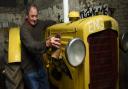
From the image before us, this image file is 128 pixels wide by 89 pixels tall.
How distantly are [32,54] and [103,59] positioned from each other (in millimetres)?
859

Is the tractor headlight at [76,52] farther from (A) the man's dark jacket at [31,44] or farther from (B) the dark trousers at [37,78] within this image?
(B) the dark trousers at [37,78]

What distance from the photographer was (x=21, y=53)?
159 inches

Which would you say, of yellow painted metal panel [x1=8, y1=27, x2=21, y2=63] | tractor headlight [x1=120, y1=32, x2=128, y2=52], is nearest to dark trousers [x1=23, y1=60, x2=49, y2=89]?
yellow painted metal panel [x1=8, y1=27, x2=21, y2=63]

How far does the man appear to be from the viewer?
383 cm

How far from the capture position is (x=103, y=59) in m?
3.59

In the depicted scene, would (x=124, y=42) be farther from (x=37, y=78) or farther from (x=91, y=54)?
(x=37, y=78)

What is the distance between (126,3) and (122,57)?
1549 mm

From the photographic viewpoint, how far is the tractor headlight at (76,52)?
329cm

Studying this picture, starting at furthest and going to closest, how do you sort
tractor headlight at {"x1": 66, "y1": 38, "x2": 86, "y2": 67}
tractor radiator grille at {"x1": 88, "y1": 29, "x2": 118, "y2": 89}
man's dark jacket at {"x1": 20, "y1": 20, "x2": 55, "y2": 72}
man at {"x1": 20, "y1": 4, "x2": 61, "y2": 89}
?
man at {"x1": 20, "y1": 4, "x2": 61, "y2": 89} < man's dark jacket at {"x1": 20, "y1": 20, "x2": 55, "y2": 72} < tractor radiator grille at {"x1": 88, "y1": 29, "x2": 118, "y2": 89} < tractor headlight at {"x1": 66, "y1": 38, "x2": 86, "y2": 67}

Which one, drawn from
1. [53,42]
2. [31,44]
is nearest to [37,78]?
[31,44]

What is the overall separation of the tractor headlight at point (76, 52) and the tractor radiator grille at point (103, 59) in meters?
0.18

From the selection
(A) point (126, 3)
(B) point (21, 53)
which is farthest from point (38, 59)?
(A) point (126, 3)

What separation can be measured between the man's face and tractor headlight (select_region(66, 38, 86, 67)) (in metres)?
0.87

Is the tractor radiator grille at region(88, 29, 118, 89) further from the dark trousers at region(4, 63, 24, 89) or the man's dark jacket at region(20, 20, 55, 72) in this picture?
the dark trousers at region(4, 63, 24, 89)
